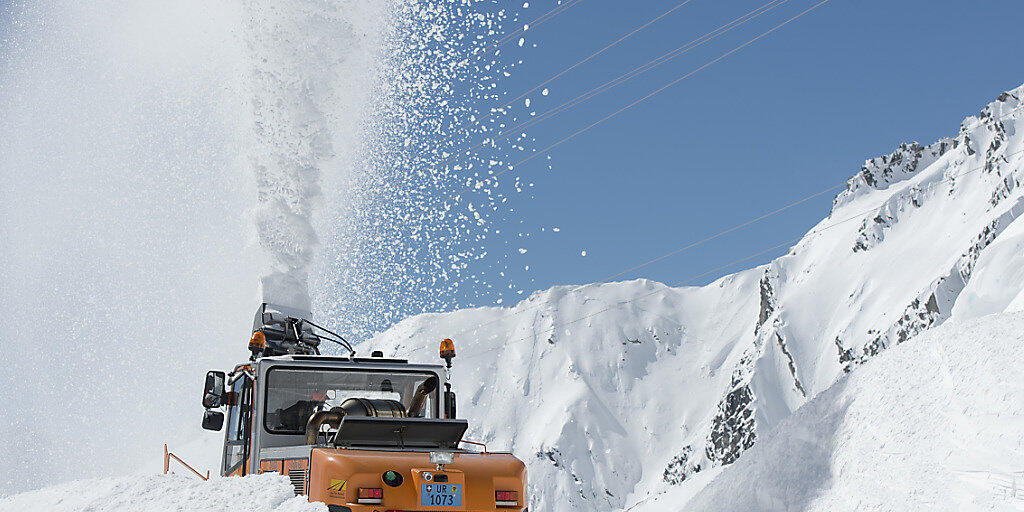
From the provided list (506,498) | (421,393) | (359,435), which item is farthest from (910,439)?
(359,435)

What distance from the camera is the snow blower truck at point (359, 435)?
5594 mm

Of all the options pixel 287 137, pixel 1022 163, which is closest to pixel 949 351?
pixel 287 137

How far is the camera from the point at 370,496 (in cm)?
552

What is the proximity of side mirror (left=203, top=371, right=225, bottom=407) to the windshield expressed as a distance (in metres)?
0.56

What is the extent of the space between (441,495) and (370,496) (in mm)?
429

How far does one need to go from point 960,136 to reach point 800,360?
58.9m

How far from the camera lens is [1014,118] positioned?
564ft

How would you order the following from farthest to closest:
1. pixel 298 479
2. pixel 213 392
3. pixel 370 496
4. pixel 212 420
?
pixel 212 420 → pixel 213 392 → pixel 298 479 → pixel 370 496

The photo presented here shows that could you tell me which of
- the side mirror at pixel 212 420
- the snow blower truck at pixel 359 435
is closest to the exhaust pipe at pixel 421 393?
the snow blower truck at pixel 359 435

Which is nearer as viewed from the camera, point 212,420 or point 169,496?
point 169,496

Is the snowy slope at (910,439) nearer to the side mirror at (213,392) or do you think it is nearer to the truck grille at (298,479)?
the truck grille at (298,479)

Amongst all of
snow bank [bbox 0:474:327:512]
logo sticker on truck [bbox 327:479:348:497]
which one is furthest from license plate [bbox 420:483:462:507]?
snow bank [bbox 0:474:327:512]

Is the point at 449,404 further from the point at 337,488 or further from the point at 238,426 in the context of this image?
the point at 337,488

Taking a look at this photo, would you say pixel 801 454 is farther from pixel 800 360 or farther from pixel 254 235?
pixel 800 360
